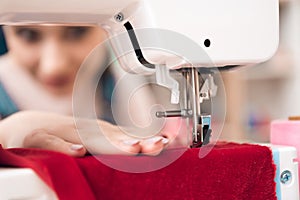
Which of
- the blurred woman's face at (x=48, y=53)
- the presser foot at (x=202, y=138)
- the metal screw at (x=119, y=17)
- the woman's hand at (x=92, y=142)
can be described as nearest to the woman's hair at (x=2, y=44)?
the blurred woman's face at (x=48, y=53)

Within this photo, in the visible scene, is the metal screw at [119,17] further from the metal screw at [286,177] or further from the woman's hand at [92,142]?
the metal screw at [286,177]

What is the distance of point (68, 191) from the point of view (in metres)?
0.57

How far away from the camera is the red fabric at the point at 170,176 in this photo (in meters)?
0.58

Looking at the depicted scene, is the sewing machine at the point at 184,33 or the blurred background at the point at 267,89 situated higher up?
the sewing machine at the point at 184,33

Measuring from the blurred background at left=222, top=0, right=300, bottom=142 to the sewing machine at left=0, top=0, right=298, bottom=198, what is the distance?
2.72 ft

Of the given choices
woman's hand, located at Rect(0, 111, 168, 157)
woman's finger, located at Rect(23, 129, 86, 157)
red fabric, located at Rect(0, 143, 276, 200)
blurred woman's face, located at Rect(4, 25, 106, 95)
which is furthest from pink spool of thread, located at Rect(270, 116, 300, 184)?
blurred woman's face, located at Rect(4, 25, 106, 95)

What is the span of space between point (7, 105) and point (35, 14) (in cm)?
52

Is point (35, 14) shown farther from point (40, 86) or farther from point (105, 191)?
point (40, 86)

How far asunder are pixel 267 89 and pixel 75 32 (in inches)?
31.5

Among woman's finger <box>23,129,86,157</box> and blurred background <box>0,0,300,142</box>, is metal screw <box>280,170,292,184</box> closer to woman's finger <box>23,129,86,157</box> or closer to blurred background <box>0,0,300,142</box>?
woman's finger <box>23,129,86,157</box>

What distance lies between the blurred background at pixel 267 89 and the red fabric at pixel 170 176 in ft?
2.77

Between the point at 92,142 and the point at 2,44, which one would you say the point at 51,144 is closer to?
the point at 92,142

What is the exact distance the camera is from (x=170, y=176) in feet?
2.14

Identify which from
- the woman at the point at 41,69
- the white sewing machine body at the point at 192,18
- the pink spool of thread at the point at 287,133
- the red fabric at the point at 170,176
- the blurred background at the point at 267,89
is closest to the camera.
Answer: the red fabric at the point at 170,176
